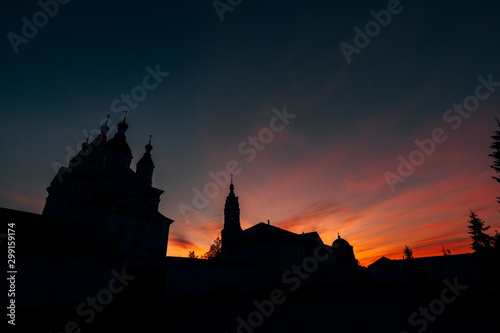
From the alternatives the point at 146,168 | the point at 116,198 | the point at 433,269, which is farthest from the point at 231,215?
the point at 433,269

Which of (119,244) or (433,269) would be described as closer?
(119,244)

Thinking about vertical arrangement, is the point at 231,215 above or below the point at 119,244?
above

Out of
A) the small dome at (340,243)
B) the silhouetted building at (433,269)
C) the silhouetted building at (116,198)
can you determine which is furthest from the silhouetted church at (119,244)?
the silhouetted building at (433,269)

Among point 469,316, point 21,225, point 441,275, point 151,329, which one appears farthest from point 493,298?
point 441,275

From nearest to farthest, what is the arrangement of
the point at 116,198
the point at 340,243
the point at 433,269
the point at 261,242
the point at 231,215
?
the point at 116,198, the point at 261,242, the point at 231,215, the point at 340,243, the point at 433,269

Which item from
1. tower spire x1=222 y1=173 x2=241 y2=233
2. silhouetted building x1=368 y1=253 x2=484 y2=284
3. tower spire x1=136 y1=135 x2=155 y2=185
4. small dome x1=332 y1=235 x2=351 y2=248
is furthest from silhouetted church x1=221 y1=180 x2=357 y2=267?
silhouetted building x1=368 y1=253 x2=484 y2=284

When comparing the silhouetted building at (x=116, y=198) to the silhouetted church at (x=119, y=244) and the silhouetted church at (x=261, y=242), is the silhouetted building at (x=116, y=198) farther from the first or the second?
the silhouetted church at (x=261, y=242)

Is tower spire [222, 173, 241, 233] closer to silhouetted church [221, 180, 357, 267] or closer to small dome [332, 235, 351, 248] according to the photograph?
silhouetted church [221, 180, 357, 267]

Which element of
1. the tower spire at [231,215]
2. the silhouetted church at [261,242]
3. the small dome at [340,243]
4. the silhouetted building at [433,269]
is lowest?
the silhouetted building at [433,269]

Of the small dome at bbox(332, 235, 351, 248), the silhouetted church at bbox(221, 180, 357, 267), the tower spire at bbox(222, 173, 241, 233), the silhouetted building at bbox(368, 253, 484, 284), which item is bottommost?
the silhouetted building at bbox(368, 253, 484, 284)

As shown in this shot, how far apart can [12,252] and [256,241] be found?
97.9 ft

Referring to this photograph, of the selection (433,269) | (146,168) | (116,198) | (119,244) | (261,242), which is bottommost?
(433,269)

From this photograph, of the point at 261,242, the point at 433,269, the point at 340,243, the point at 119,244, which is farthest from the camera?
the point at 433,269

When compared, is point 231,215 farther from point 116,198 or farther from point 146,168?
point 116,198
